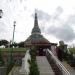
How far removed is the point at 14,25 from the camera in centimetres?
3956

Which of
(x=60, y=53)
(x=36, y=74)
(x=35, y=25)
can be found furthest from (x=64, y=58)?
(x=35, y=25)

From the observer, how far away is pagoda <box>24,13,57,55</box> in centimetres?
4784

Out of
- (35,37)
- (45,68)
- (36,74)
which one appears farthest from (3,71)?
(35,37)

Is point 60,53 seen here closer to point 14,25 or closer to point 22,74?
point 14,25

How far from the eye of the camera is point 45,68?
24656mm

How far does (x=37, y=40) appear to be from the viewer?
53.8 metres

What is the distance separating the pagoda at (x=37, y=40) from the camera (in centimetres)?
4784

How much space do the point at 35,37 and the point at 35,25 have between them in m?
9.73

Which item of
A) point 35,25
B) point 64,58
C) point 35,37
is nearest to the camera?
point 64,58

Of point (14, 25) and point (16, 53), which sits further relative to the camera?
point (16, 53)

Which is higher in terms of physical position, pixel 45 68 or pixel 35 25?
pixel 35 25

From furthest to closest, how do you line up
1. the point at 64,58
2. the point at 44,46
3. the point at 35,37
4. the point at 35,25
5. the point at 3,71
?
the point at 35,25
the point at 35,37
the point at 44,46
the point at 64,58
the point at 3,71

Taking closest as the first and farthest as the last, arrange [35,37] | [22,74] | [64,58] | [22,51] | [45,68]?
[22,74] < [45,68] < [64,58] < [22,51] < [35,37]

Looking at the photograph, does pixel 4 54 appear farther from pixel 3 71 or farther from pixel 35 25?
pixel 35 25
